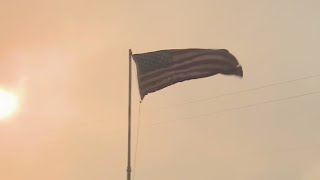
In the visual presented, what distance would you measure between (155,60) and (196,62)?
3.24 feet

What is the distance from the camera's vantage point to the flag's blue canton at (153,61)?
1281cm

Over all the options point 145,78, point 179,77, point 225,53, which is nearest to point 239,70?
point 225,53

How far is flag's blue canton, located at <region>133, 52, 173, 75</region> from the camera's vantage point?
12812mm

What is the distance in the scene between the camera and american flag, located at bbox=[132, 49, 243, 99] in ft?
41.9

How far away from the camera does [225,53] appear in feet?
42.8

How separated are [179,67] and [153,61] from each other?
2.11ft

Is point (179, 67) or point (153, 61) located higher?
point (153, 61)

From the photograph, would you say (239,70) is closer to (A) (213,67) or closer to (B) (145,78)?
(A) (213,67)

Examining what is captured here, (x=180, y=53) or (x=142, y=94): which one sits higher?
(x=180, y=53)

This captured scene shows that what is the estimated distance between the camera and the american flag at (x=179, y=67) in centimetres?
1277

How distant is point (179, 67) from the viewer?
12.8m

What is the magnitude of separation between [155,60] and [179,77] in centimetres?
71

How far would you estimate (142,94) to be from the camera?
12.9 metres

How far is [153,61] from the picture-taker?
12.9 metres
